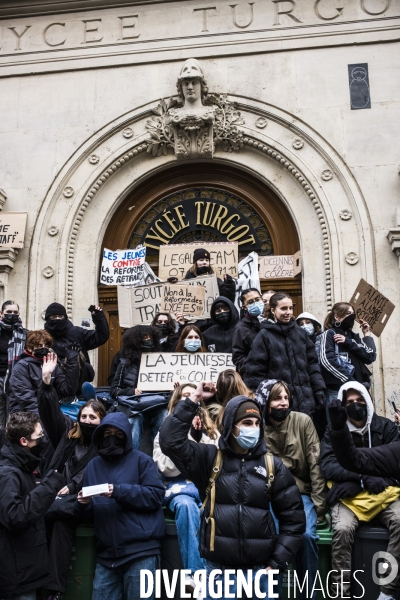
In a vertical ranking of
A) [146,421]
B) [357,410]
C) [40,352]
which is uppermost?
[40,352]

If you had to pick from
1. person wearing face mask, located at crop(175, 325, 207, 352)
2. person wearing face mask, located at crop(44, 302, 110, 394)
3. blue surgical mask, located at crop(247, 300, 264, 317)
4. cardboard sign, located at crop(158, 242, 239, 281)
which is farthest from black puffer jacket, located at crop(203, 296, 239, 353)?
cardboard sign, located at crop(158, 242, 239, 281)

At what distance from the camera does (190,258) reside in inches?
420

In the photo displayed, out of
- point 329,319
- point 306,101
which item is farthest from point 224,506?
point 306,101

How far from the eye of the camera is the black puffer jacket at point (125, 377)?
810cm

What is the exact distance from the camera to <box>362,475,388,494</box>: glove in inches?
226

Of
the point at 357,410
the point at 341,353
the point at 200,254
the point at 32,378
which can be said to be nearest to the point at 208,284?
the point at 200,254

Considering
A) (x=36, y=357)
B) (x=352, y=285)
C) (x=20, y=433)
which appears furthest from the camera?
(x=352, y=285)

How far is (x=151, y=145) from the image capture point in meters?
11.5

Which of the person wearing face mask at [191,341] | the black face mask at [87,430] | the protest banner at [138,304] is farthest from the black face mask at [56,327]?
the black face mask at [87,430]

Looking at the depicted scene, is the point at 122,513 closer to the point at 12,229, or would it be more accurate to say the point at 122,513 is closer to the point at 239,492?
the point at 239,492

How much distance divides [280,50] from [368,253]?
3.66 meters

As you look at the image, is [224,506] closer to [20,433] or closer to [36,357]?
[20,433]

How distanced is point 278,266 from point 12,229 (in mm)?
4207

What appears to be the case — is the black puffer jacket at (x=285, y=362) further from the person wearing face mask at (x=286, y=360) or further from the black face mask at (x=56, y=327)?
the black face mask at (x=56, y=327)
